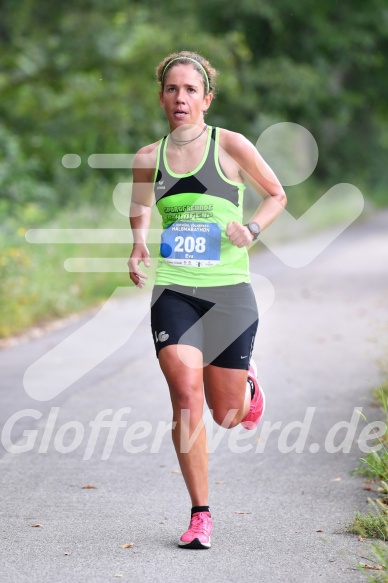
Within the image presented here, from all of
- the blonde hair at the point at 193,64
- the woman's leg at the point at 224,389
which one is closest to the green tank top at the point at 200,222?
the blonde hair at the point at 193,64

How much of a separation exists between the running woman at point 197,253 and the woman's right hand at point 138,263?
0.04ft

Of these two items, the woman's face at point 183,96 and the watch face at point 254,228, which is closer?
the watch face at point 254,228

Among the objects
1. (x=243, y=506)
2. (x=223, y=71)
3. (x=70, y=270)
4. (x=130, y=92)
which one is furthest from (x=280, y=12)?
(x=243, y=506)

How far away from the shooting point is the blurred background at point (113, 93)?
16.8m

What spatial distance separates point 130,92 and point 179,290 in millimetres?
20086

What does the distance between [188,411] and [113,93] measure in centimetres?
1996

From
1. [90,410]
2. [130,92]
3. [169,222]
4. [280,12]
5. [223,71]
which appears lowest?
[90,410]

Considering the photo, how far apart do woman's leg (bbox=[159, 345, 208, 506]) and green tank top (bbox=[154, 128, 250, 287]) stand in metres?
0.33

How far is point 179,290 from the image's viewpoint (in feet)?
18.5

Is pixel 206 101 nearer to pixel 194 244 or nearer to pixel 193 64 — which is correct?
pixel 193 64

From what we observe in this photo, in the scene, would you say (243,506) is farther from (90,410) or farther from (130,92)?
(130,92)

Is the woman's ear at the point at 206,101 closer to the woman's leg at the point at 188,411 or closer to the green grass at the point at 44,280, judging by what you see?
the woman's leg at the point at 188,411

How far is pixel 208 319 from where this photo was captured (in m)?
5.70

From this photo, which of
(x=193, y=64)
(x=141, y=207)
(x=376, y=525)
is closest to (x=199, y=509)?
(x=376, y=525)
